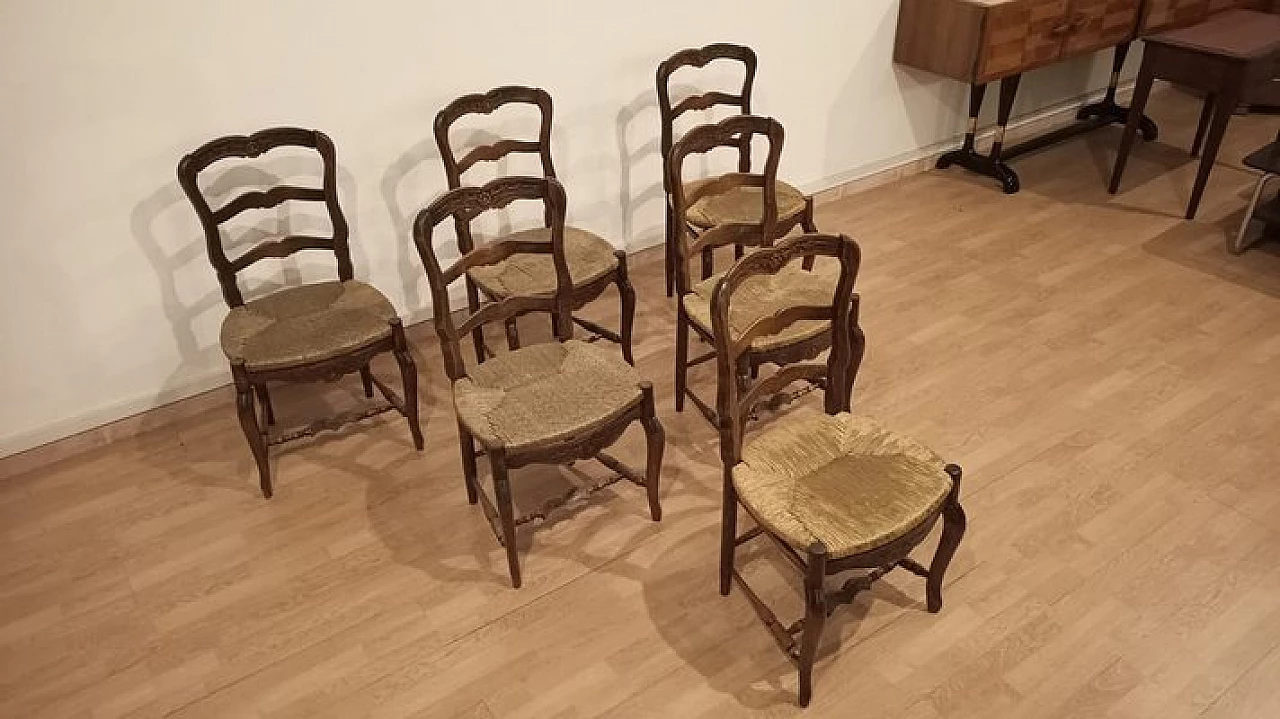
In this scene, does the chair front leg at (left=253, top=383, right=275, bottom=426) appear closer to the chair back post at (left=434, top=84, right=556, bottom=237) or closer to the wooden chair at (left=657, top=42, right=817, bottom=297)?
the chair back post at (left=434, top=84, right=556, bottom=237)

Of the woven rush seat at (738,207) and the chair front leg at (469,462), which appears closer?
the chair front leg at (469,462)

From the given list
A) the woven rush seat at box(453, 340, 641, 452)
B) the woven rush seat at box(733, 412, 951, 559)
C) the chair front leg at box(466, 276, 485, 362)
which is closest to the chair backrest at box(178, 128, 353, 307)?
the chair front leg at box(466, 276, 485, 362)

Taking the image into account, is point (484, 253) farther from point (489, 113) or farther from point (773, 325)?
point (489, 113)

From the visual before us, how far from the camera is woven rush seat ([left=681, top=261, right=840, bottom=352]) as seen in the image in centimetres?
261

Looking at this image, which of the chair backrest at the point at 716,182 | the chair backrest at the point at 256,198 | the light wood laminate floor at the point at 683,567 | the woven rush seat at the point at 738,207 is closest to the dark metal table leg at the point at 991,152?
the light wood laminate floor at the point at 683,567

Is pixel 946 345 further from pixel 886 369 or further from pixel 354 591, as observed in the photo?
pixel 354 591

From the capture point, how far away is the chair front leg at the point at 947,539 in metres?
2.09

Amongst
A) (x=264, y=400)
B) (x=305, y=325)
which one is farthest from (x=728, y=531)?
(x=264, y=400)

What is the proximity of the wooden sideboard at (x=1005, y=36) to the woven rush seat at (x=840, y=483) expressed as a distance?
2400 millimetres

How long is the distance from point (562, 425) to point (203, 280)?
142 centimetres

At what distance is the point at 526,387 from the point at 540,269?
637 mm

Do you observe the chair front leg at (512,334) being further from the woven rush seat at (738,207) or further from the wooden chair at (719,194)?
the woven rush seat at (738,207)

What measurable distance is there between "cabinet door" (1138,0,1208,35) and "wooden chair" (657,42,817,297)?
6.89ft

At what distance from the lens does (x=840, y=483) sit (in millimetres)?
2092
